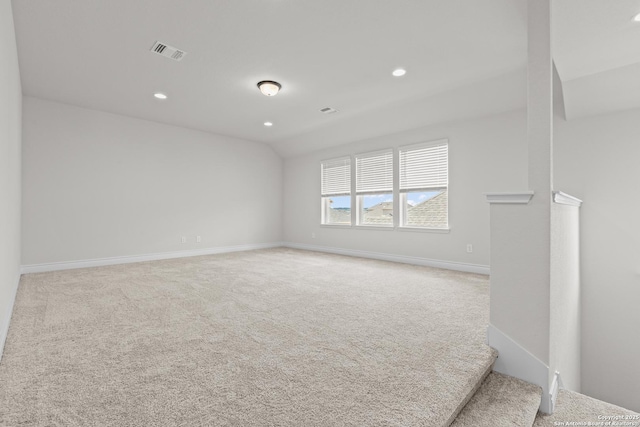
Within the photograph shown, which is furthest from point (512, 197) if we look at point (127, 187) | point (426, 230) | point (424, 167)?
point (127, 187)

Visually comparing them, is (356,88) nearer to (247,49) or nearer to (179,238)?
(247,49)

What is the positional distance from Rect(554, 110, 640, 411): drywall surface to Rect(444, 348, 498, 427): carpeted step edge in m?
2.86

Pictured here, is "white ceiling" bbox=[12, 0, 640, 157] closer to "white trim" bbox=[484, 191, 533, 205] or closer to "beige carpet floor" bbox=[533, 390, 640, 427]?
"white trim" bbox=[484, 191, 533, 205]

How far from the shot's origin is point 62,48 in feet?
9.83

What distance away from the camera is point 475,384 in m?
1.62

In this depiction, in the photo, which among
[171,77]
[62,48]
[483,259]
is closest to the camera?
[62,48]

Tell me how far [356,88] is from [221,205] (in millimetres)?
3911

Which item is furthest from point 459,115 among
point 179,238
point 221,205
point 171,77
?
point 179,238

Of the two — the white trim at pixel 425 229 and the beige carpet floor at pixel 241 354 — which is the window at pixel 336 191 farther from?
the beige carpet floor at pixel 241 354

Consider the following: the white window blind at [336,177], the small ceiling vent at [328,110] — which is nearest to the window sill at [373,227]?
the white window blind at [336,177]

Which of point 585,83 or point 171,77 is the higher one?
point 171,77

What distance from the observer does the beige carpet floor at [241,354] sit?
1.31 m

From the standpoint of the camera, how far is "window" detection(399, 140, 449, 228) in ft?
15.8

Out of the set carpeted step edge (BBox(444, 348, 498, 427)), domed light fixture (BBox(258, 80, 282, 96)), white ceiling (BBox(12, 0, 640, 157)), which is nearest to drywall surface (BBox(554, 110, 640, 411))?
white ceiling (BBox(12, 0, 640, 157))
